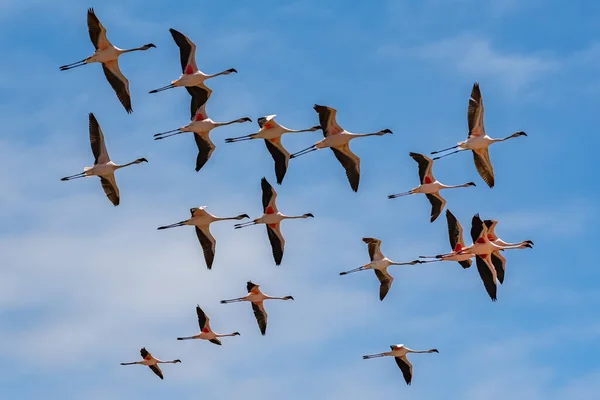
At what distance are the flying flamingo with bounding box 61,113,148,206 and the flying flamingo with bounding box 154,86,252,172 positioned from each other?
2.16 metres

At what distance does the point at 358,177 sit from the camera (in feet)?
207

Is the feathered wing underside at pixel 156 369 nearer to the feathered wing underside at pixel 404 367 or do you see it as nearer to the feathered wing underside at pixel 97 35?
the feathered wing underside at pixel 404 367

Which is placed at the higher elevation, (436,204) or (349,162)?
(349,162)

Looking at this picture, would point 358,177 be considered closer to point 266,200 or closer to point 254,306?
point 266,200

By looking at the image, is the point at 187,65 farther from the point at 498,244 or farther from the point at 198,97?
the point at 498,244

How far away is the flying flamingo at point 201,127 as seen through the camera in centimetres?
6302

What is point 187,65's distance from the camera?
202 feet

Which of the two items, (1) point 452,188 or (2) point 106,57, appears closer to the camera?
(2) point 106,57

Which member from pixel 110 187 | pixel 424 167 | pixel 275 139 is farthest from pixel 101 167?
pixel 424 167

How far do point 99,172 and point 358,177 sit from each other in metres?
9.37

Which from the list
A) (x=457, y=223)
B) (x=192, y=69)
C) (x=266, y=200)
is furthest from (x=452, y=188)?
(x=192, y=69)

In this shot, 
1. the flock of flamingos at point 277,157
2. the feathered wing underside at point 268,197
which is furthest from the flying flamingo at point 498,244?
the feathered wing underside at point 268,197

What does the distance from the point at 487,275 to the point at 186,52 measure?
13264mm

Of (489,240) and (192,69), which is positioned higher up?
(192,69)
